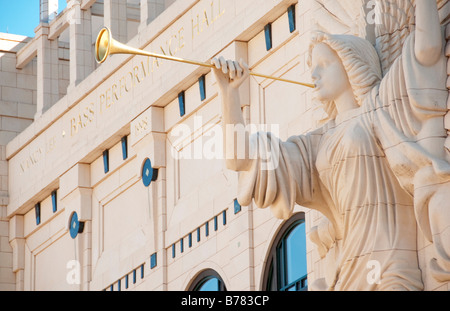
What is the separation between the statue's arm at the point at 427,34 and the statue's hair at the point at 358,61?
3.03 ft

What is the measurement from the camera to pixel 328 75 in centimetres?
1798

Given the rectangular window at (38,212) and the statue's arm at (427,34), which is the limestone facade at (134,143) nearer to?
the rectangular window at (38,212)

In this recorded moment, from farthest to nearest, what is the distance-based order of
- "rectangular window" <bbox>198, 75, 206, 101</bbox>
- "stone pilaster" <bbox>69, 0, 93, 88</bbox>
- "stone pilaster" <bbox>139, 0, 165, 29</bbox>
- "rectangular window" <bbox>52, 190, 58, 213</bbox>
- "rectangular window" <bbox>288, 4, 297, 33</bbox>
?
"rectangular window" <bbox>52, 190, 58, 213</bbox>, "stone pilaster" <bbox>69, 0, 93, 88</bbox>, "stone pilaster" <bbox>139, 0, 165, 29</bbox>, "rectangular window" <bbox>198, 75, 206, 101</bbox>, "rectangular window" <bbox>288, 4, 297, 33</bbox>

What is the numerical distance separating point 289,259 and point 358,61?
480 inches

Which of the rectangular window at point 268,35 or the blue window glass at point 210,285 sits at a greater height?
the rectangular window at point 268,35

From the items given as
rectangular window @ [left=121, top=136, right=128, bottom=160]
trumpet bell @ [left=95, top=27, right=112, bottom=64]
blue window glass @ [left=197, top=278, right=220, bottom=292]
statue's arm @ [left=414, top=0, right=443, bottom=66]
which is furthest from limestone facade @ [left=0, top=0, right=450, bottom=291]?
statue's arm @ [left=414, top=0, right=443, bottom=66]

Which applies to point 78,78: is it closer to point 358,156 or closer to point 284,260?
point 284,260

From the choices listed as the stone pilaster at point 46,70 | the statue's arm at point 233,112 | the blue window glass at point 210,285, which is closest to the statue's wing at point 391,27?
the statue's arm at point 233,112

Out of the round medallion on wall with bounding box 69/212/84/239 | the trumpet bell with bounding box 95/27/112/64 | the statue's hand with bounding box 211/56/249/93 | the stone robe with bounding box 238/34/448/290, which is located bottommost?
the stone robe with bounding box 238/34/448/290

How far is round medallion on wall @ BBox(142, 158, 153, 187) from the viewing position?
3462cm

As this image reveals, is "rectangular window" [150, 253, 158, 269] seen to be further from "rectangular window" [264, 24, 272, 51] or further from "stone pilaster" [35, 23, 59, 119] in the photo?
"stone pilaster" [35, 23, 59, 119]

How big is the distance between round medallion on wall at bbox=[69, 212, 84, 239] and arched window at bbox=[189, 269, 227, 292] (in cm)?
558

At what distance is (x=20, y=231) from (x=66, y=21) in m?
5.27

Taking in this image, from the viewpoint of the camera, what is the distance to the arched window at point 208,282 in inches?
1252
